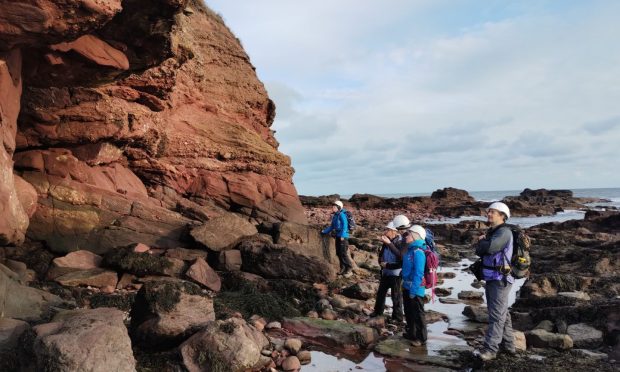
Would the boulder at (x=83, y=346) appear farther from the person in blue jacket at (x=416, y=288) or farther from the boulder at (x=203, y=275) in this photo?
the boulder at (x=203, y=275)

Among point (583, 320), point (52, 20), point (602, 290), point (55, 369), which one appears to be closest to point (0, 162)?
point (52, 20)

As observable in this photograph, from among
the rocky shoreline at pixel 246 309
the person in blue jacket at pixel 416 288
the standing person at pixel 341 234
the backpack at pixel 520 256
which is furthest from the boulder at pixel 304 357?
the standing person at pixel 341 234

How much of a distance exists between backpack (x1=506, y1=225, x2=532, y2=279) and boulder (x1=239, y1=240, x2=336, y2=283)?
8.23 metres

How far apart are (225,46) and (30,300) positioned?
23701 millimetres

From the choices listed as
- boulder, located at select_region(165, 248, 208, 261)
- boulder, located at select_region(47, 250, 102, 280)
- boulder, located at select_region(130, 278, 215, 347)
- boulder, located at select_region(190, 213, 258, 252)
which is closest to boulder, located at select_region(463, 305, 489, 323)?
boulder, located at select_region(130, 278, 215, 347)

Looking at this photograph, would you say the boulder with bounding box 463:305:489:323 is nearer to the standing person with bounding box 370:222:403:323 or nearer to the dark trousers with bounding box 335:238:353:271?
the standing person with bounding box 370:222:403:323

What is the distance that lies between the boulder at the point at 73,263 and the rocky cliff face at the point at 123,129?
106cm

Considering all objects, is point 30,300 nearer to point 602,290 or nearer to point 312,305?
point 312,305

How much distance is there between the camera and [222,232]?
682 inches

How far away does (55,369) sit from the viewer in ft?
20.6

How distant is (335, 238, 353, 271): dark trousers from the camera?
63.2ft

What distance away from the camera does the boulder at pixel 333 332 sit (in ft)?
33.4

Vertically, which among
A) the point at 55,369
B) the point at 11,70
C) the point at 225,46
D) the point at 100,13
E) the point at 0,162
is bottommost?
the point at 55,369

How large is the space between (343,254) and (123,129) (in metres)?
10.5
